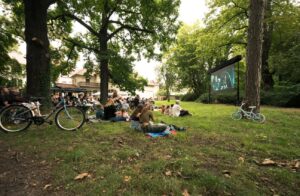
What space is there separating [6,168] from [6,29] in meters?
14.7

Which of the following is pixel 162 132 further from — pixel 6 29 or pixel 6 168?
pixel 6 29

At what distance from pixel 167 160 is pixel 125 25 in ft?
44.6

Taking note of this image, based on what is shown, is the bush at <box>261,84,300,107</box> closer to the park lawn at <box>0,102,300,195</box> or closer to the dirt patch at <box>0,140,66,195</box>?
the park lawn at <box>0,102,300,195</box>

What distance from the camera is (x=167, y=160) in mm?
3547

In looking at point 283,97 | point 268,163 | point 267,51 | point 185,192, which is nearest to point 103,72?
point 268,163

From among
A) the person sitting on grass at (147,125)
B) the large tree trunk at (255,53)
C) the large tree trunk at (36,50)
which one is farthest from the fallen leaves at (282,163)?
the large tree trunk at (36,50)

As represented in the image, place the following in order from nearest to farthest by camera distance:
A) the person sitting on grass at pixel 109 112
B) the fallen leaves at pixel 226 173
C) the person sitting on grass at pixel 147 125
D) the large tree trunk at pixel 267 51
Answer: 1. the fallen leaves at pixel 226 173
2. the person sitting on grass at pixel 147 125
3. the person sitting on grass at pixel 109 112
4. the large tree trunk at pixel 267 51

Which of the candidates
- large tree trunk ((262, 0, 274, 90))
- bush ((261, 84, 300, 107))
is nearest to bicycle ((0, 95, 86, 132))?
bush ((261, 84, 300, 107))

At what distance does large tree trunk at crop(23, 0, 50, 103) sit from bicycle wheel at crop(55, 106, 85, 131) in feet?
7.00

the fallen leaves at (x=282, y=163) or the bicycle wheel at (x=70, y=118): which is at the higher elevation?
the bicycle wheel at (x=70, y=118)

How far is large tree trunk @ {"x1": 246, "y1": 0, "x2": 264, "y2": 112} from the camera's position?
8.29m

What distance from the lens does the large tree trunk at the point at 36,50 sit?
7406mm

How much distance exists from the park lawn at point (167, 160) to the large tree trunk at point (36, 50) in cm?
233

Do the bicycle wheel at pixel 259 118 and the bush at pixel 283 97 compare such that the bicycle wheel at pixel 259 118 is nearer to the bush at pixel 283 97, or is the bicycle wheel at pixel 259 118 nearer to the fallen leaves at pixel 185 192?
the fallen leaves at pixel 185 192
